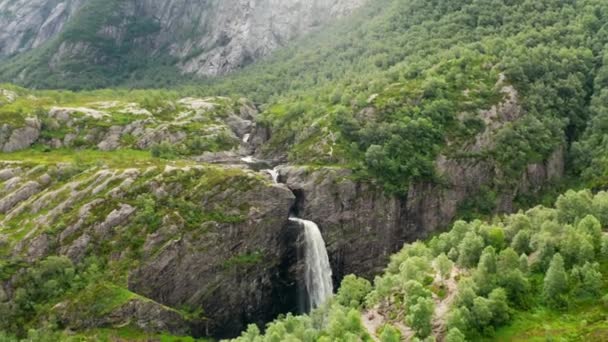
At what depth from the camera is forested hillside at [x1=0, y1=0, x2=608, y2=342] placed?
74250 mm

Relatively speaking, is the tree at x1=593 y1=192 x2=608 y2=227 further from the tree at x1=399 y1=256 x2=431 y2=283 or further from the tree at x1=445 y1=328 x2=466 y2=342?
the tree at x1=445 y1=328 x2=466 y2=342

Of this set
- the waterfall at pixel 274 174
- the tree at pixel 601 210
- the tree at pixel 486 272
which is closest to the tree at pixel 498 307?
the tree at pixel 486 272

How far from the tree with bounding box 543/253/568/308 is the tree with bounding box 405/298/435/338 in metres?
15.5

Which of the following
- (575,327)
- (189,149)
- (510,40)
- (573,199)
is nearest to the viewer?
(575,327)

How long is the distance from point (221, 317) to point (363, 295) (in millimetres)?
31965

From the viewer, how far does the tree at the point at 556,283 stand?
69.6 meters

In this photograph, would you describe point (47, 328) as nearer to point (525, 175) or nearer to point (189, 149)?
point (189, 149)

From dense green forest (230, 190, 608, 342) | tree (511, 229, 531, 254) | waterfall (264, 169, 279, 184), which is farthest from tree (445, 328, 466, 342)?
waterfall (264, 169, 279, 184)

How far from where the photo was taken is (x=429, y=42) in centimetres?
19388

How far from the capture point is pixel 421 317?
69.7 meters

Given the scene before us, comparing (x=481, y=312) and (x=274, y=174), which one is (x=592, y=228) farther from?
(x=274, y=174)

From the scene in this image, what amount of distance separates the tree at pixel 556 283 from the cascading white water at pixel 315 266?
46.9 metres

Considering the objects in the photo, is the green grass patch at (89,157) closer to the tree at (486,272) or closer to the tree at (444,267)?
the tree at (444,267)

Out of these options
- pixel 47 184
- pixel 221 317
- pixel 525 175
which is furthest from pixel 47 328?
pixel 525 175
